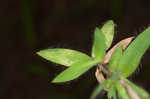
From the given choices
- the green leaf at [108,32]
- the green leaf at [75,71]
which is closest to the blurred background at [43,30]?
the green leaf at [108,32]

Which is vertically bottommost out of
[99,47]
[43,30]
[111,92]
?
[43,30]

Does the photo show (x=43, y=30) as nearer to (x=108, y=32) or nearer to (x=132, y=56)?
(x=108, y=32)

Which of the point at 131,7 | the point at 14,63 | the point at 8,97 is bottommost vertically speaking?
the point at 8,97

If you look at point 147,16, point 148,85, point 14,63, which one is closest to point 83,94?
point 148,85

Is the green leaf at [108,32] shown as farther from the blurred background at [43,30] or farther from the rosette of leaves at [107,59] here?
the blurred background at [43,30]

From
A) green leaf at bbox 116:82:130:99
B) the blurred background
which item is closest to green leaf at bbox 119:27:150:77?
green leaf at bbox 116:82:130:99

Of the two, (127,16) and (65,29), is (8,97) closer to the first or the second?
(65,29)

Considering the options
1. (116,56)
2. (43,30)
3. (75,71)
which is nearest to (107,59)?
(116,56)

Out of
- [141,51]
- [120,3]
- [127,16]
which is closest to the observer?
[141,51]
